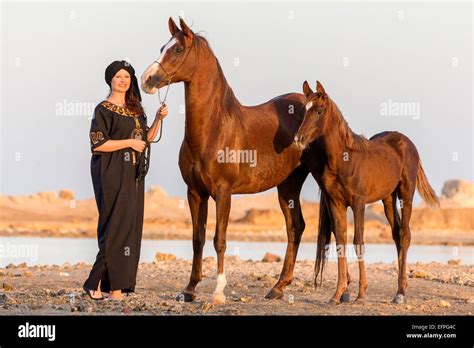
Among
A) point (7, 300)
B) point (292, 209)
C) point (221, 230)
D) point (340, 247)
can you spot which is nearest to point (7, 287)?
point (7, 300)

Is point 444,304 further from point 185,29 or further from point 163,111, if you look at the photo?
point 185,29

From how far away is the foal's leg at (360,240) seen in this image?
1062 centimetres

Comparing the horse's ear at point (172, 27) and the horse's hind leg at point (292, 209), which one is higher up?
the horse's ear at point (172, 27)

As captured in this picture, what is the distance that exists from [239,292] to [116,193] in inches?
109

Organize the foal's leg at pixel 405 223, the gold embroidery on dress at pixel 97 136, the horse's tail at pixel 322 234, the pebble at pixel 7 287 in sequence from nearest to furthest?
the gold embroidery on dress at pixel 97 136, the foal's leg at pixel 405 223, the horse's tail at pixel 322 234, the pebble at pixel 7 287

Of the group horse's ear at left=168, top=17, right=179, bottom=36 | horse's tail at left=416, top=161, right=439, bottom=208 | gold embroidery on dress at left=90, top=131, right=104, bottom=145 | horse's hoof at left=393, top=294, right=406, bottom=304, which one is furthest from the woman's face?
horse's tail at left=416, top=161, right=439, bottom=208

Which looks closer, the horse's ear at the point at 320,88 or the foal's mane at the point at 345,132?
the horse's ear at the point at 320,88

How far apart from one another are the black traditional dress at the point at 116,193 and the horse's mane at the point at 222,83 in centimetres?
110

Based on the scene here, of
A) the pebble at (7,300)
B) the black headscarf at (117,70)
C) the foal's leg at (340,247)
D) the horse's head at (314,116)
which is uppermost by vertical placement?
the black headscarf at (117,70)

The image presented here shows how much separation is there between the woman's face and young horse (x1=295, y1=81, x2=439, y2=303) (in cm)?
214

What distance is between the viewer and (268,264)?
16.7m

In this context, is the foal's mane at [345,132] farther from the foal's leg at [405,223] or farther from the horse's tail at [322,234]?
the foal's leg at [405,223]

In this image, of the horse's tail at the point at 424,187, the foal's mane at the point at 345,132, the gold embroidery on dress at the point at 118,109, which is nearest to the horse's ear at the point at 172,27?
the gold embroidery on dress at the point at 118,109
